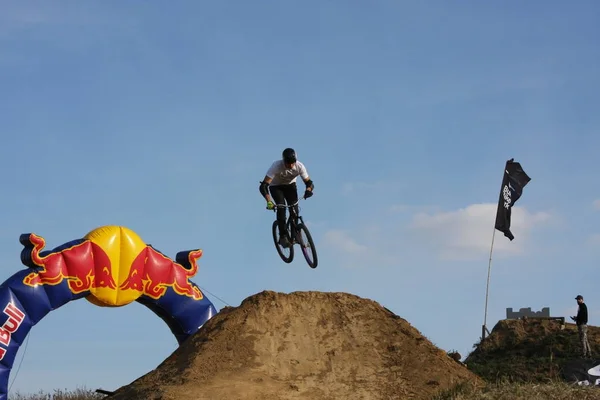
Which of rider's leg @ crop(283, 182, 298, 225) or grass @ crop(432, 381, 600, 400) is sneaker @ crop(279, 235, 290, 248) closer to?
rider's leg @ crop(283, 182, 298, 225)

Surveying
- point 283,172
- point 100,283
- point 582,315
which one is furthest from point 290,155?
point 582,315

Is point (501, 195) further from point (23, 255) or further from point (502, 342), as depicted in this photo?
point (23, 255)

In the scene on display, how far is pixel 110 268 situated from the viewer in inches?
762

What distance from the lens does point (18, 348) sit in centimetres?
1828

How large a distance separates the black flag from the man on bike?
13192 mm

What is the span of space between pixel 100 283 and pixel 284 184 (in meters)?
4.94

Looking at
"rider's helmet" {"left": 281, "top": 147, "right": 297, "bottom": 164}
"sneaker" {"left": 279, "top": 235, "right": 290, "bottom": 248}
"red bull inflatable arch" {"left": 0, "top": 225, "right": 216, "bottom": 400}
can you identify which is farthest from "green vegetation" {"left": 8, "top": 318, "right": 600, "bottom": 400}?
"rider's helmet" {"left": 281, "top": 147, "right": 297, "bottom": 164}

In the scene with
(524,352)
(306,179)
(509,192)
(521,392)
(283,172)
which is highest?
(509,192)

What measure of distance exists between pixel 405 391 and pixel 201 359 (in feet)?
12.2

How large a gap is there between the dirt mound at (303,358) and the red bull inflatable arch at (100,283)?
140 inches

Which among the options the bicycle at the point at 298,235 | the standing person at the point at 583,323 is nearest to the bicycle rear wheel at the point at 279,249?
the bicycle at the point at 298,235

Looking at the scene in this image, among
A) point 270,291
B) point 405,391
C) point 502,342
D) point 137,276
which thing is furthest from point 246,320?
point 502,342

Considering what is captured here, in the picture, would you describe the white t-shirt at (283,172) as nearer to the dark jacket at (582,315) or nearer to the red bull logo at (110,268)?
the red bull logo at (110,268)

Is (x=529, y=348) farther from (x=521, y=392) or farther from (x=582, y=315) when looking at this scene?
(x=521, y=392)
